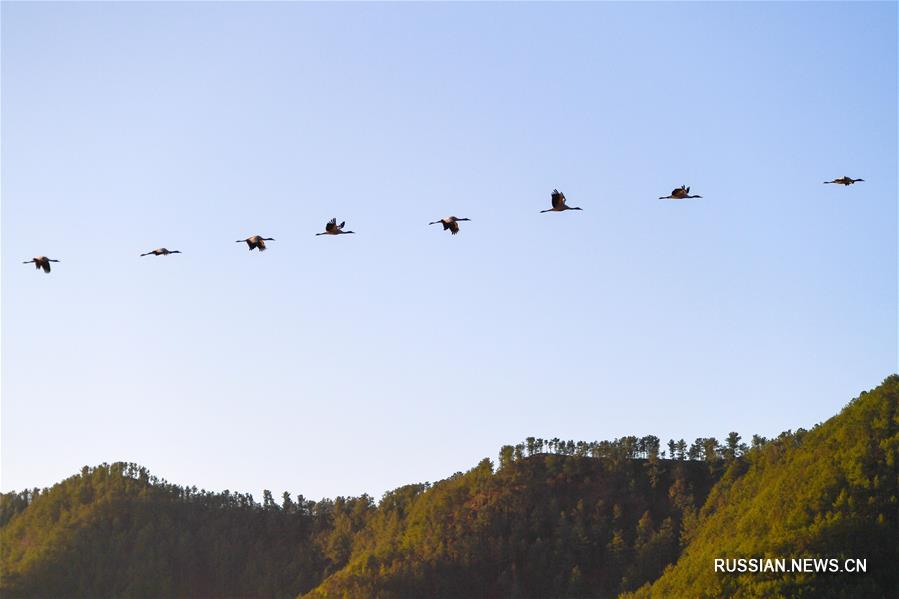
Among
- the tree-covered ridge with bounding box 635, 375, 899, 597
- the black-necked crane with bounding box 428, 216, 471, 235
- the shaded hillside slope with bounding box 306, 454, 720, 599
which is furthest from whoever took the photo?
the shaded hillside slope with bounding box 306, 454, 720, 599

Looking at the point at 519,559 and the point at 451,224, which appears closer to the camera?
the point at 451,224

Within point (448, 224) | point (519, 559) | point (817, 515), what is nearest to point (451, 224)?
point (448, 224)

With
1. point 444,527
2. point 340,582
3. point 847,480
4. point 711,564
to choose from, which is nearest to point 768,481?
point 847,480

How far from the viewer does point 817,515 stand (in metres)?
153

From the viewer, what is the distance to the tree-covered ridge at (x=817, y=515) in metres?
144

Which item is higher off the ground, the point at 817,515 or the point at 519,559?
the point at 817,515

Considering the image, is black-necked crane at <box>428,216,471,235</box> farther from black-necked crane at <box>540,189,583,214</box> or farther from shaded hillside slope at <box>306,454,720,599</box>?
shaded hillside slope at <box>306,454,720,599</box>

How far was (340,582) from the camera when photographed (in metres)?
189

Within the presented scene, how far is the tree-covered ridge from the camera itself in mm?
143500

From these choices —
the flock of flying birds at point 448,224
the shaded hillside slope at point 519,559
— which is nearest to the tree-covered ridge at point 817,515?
the shaded hillside slope at point 519,559

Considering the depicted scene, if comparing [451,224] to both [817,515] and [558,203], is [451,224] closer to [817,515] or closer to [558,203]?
[558,203]

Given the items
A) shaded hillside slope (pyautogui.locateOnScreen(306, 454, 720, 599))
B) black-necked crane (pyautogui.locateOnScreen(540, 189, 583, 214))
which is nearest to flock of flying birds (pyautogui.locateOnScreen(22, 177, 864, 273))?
black-necked crane (pyautogui.locateOnScreen(540, 189, 583, 214))

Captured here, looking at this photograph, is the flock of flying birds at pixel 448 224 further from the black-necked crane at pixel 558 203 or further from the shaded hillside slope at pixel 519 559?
the shaded hillside slope at pixel 519 559

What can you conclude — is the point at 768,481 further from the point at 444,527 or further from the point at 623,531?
the point at 444,527
